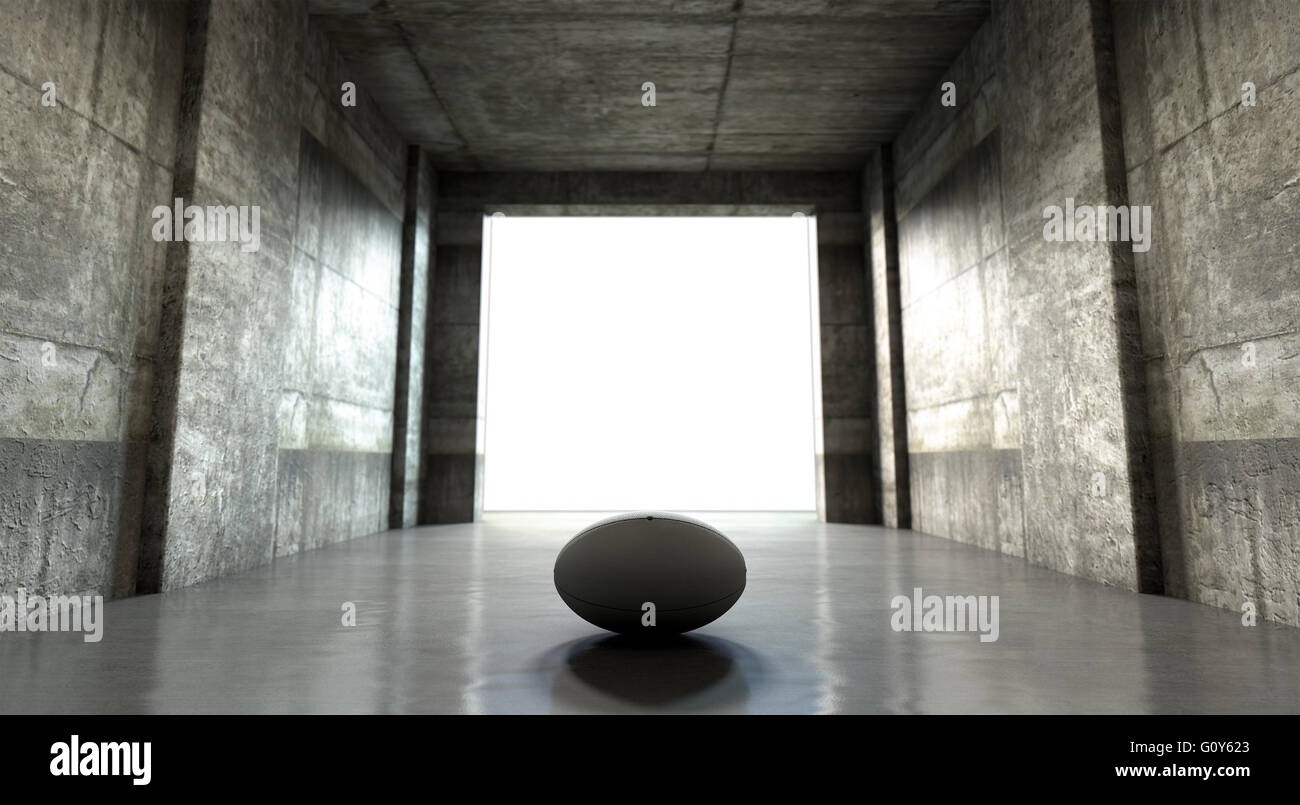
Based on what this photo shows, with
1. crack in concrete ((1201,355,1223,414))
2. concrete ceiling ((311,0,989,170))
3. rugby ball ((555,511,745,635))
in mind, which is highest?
concrete ceiling ((311,0,989,170))

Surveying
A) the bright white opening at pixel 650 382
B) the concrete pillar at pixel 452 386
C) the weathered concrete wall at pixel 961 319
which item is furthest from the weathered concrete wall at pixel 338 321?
the weathered concrete wall at pixel 961 319

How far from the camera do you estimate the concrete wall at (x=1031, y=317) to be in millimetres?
6090

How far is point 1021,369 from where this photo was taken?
763cm

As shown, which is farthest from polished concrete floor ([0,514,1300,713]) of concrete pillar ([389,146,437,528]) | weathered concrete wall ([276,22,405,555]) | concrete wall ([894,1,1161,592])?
concrete pillar ([389,146,437,528])

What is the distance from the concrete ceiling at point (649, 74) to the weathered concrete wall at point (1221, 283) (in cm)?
426

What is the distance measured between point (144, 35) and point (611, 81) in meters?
6.39

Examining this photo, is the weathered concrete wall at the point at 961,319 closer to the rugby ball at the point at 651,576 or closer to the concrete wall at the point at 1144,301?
the concrete wall at the point at 1144,301

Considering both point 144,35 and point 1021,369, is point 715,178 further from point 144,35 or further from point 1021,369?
point 144,35

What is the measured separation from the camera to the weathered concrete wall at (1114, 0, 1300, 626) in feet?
15.0

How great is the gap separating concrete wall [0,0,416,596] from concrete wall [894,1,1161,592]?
7.97 metres

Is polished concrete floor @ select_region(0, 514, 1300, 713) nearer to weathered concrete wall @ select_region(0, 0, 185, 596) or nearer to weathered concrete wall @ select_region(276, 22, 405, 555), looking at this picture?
weathered concrete wall @ select_region(0, 0, 185, 596)
